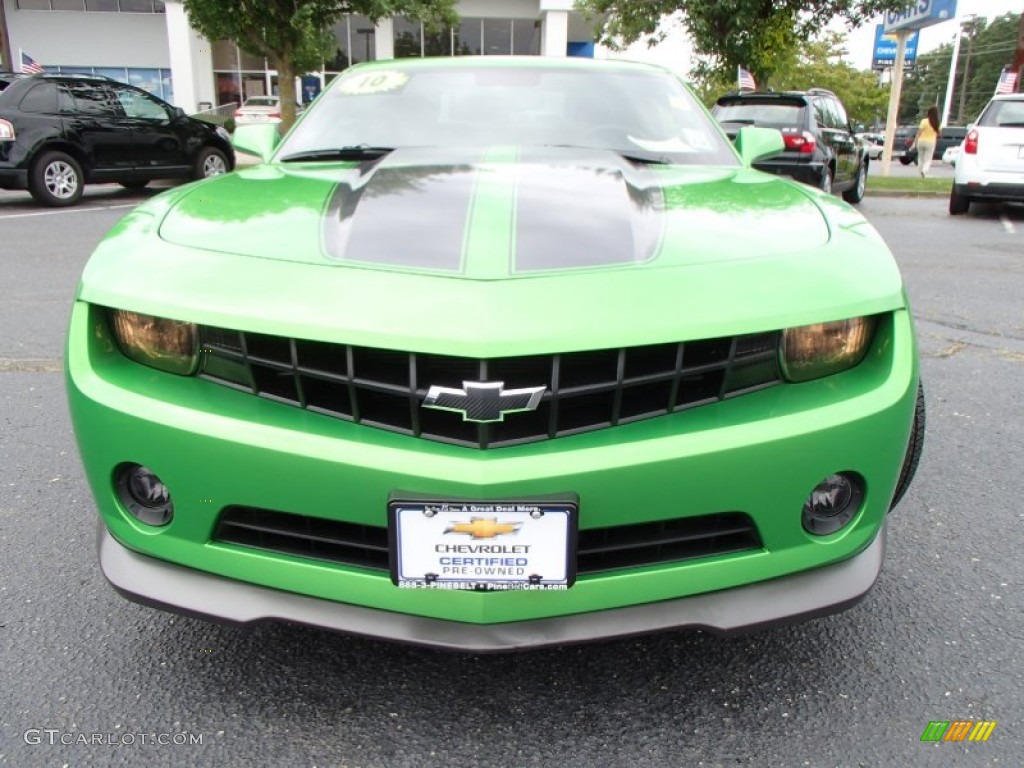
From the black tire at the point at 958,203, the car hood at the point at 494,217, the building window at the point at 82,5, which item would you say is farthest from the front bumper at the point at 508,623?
the building window at the point at 82,5

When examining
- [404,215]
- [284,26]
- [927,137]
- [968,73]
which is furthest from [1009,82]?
[968,73]

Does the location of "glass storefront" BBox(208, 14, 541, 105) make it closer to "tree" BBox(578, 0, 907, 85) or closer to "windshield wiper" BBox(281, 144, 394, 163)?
"tree" BBox(578, 0, 907, 85)

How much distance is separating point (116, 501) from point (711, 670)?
1379 mm

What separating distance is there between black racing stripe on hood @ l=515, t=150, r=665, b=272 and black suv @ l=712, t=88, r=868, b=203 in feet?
23.9

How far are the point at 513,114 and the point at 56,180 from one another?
9.53 meters

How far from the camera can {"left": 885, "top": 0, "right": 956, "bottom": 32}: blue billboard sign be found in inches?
557

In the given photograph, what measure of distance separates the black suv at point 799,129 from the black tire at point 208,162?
23.7 feet

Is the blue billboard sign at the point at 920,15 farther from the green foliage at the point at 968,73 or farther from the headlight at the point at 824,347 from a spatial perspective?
the green foliage at the point at 968,73

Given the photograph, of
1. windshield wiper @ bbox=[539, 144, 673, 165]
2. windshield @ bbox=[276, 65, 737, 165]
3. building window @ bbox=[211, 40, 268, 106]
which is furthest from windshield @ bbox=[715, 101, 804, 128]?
building window @ bbox=[211, 40, 268, 106]

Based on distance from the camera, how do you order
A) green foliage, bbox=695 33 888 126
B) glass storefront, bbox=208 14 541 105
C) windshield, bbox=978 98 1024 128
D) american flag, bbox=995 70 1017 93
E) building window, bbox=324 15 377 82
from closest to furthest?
windshield, bbox=978 98 1024 128 < american flag, bbox=995 70 1017 93 < building window, bbox=324 15 377 82 < glass storefront, bbox=208 14 541 105 < green foliage, bbox=695 33 888 126

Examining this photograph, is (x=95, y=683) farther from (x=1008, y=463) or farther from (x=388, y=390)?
(x=1008, y=463)

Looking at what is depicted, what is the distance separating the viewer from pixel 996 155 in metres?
10.3

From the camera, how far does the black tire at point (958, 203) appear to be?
10820 millimetres

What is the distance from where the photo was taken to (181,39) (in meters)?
30.3
